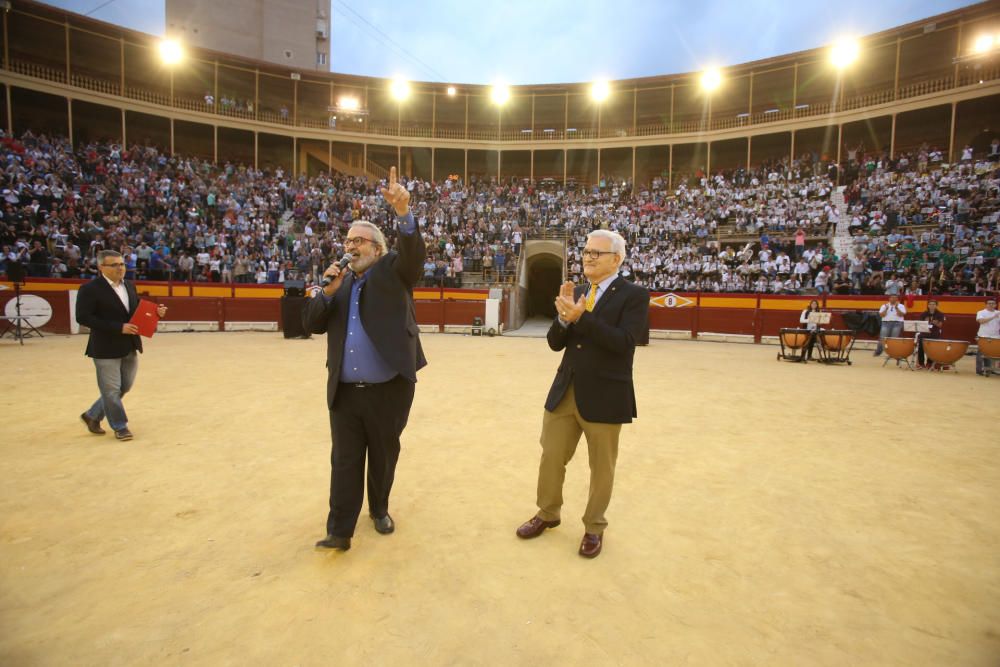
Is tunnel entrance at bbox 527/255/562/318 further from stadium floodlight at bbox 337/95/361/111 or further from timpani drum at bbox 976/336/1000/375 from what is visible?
timpani drum at bbox 976/336/1000/375

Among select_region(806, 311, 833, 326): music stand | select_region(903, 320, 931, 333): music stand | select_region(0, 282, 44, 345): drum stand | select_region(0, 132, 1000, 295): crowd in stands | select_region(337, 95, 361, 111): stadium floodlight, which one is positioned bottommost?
select_region(0, 282, 44, 345): drum stand

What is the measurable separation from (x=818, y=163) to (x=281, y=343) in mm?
26259

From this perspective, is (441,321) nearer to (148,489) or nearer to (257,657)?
(148,489)

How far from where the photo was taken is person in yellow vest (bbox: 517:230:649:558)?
8.98 ft

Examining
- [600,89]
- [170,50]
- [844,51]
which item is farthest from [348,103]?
[844,51]

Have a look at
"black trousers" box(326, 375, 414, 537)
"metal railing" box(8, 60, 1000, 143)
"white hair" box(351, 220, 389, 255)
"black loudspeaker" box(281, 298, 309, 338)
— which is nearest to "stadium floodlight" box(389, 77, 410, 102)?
"metal railing" box(8, 60, 1000, 143)

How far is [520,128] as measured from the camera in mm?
33625

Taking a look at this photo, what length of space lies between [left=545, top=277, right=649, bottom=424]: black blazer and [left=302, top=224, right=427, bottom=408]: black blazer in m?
0.79

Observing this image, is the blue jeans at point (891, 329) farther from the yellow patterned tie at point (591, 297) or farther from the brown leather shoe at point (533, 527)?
the brown leather shoe at point (533, 527)

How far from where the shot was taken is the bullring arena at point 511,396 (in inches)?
90.2

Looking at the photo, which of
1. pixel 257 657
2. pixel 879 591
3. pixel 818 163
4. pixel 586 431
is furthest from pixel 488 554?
pixel 818 163

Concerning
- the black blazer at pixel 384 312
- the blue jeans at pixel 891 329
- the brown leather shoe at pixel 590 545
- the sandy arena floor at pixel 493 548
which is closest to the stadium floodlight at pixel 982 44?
the blue jeans at pixel 891 329

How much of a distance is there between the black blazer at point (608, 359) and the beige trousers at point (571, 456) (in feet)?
0.26

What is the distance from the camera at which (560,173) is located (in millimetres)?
33938
